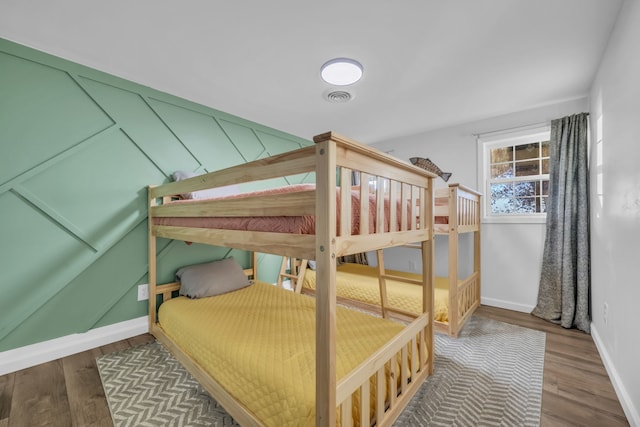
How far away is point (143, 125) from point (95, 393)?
200 cm

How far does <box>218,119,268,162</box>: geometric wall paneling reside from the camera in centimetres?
288

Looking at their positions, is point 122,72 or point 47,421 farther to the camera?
point 122,72

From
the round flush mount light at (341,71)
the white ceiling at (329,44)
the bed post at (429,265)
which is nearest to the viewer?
the white ceiling at (329,44)

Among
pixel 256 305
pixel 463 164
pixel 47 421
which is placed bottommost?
pixel 47 421

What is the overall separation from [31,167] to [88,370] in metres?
1.44

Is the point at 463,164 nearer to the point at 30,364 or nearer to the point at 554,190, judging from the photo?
the point at 554,190

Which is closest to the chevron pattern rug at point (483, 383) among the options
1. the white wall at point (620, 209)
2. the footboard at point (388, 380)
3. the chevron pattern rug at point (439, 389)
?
the chevron pattern rug at point (439, 389)

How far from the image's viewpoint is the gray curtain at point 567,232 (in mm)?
2338

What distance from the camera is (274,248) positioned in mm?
1104

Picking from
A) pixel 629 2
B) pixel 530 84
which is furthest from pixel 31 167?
pixel 530 84

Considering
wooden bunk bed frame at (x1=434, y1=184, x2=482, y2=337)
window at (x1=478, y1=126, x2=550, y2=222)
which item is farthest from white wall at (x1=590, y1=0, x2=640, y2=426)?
wooden bunk bed frame at (x1=434, y1=184, x2=482, y2=337)

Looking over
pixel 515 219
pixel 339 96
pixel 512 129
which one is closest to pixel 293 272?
pixel 339 96

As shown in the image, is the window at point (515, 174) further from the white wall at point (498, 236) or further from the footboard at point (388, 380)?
the footboard at point (388, 380)

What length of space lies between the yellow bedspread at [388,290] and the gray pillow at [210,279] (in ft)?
3.31
